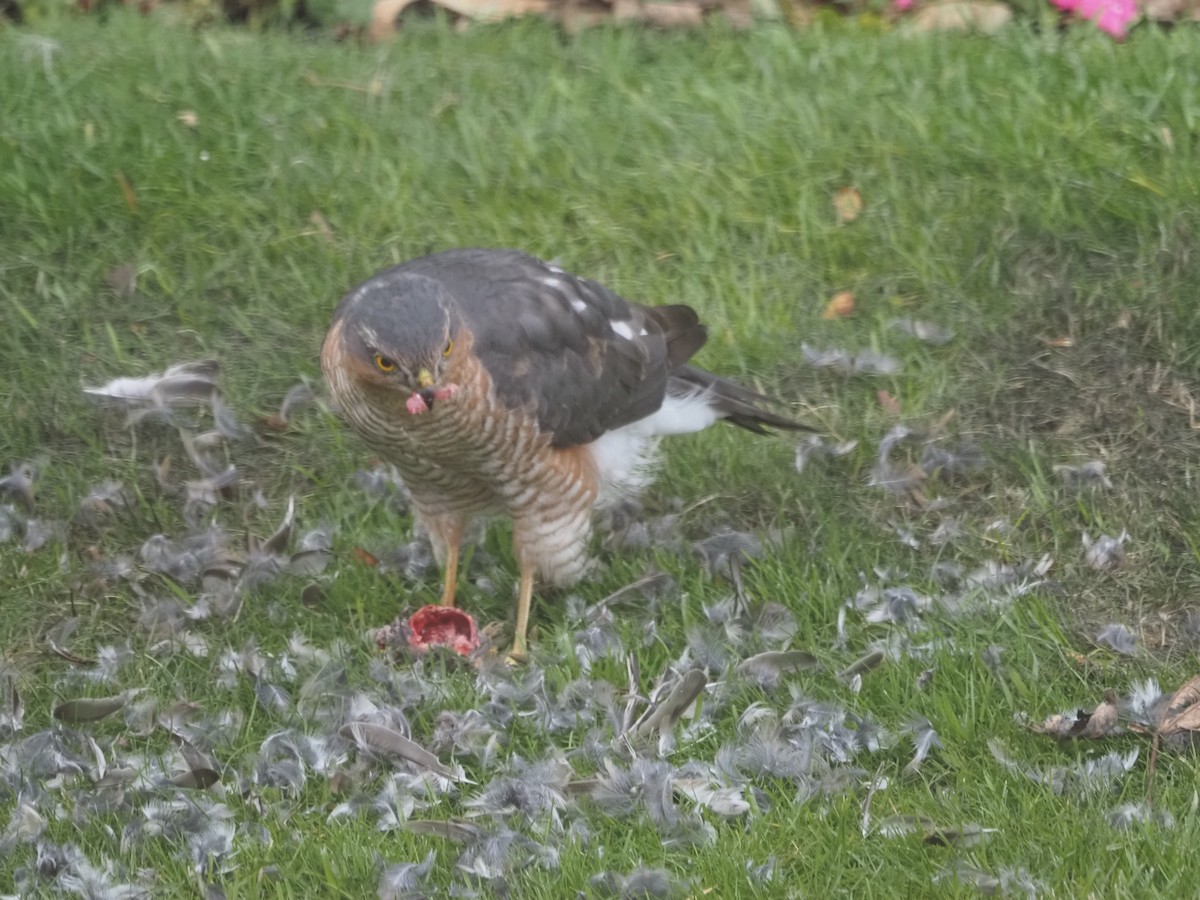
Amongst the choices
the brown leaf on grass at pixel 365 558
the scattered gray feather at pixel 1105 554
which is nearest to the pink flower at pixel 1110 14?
the scattered gray feather at pixel 1105 554

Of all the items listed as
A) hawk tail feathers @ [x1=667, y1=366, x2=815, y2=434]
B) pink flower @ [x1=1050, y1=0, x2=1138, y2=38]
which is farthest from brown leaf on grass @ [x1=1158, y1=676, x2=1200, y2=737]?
pink flower @ [x1=1050, y1=0, x2=1138, y2=38]

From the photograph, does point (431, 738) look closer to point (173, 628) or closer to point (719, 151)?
point (173, 628)

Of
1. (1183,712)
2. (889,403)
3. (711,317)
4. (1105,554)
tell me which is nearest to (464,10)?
(711,317)

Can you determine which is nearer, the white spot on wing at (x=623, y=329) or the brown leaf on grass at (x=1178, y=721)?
the brown leaf on grass at (x=1178, y=721)

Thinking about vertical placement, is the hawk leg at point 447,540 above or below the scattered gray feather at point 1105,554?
below

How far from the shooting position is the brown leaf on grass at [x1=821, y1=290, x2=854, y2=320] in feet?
18.0

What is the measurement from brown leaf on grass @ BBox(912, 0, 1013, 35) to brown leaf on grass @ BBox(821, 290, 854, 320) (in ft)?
5.62

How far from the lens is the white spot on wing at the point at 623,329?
461 centimetres

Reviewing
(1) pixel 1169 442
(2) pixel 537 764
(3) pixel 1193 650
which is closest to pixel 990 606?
(3) pixel 1193 650

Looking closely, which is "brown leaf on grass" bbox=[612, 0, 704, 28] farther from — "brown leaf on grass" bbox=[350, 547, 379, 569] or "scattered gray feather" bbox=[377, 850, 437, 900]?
"scattered gray feather" bbox=[377, 850, 437, 900]

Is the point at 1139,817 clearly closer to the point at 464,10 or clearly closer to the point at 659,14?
the point at 659,14

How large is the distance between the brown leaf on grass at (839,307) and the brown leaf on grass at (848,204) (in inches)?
13.9

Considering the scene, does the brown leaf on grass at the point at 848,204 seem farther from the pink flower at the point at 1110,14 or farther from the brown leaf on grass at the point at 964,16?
the pink flower at the point at 1110,14

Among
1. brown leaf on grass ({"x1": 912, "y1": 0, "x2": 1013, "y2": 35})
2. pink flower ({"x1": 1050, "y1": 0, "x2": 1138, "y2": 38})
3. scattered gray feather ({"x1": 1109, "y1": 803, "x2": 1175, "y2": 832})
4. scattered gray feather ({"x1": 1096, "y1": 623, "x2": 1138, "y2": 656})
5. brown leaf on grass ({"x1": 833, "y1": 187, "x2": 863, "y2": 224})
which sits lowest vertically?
scattered gray feather ({"x1": 1096, "y1": 623, "x2": 1138, "y2": 656})
